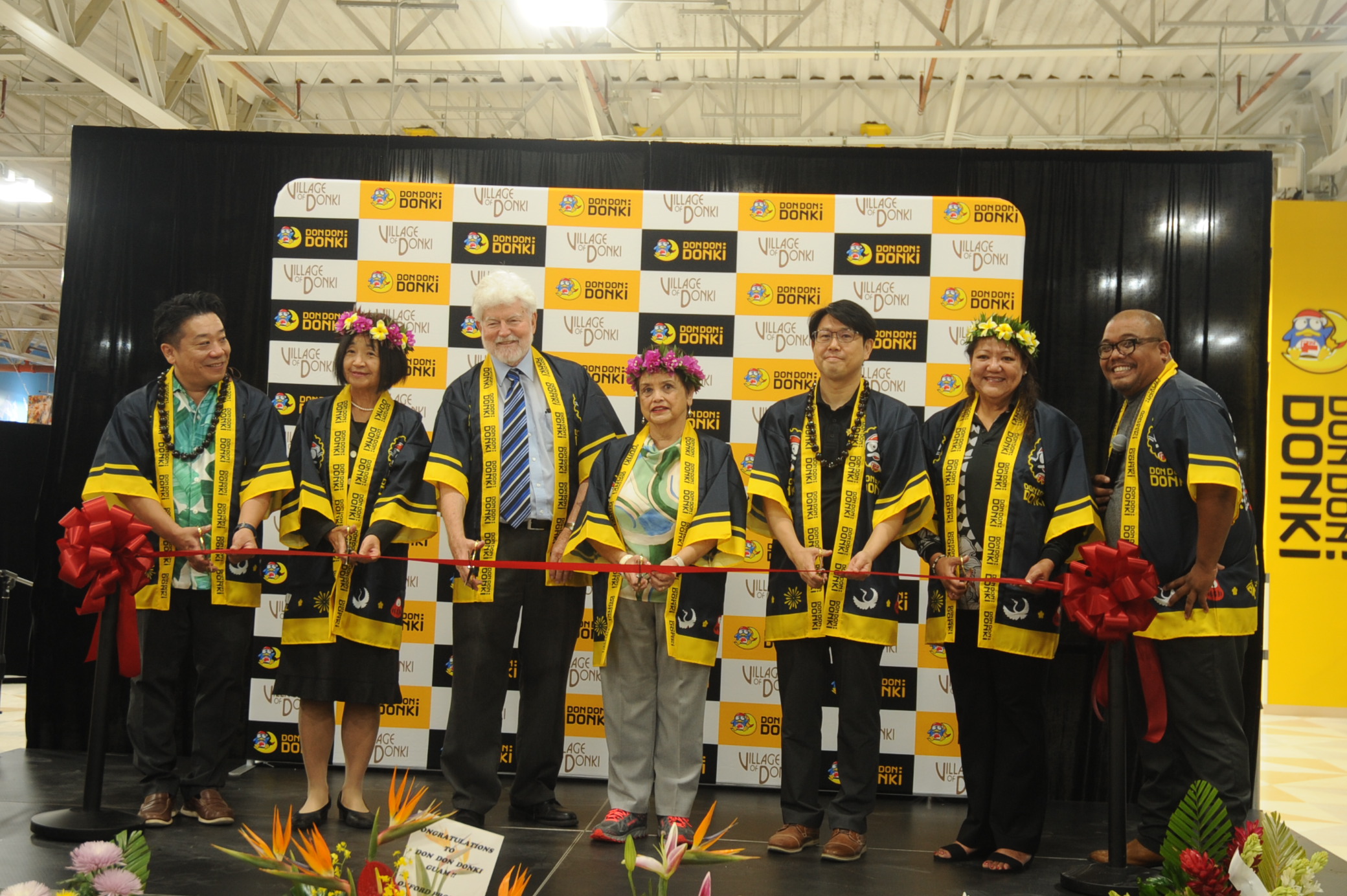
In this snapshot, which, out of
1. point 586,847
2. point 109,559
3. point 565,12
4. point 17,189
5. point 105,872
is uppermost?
point 565,12

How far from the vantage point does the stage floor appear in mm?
2840

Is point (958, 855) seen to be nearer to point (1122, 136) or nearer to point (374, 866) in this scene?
point (374, 866)

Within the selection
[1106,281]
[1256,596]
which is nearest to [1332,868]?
[1256,596]

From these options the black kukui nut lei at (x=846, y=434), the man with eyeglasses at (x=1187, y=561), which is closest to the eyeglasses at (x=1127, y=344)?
the man with eyeglasses at (x=1187, y=561)

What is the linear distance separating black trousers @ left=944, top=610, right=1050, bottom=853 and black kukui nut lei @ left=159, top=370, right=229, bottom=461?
2.58 meters

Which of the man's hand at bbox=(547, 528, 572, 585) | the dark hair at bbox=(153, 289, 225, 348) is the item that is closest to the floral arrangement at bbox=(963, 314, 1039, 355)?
the man's hand at bbox=(547, 528, 572, 585)

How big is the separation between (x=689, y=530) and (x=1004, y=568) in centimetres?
102

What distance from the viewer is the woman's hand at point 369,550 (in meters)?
3.33

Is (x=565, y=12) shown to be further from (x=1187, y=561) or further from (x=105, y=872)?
(x=105, y=872)

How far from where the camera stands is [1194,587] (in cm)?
306

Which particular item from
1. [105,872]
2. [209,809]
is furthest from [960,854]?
[105,872]

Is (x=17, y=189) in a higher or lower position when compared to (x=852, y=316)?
higher

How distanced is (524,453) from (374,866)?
2518 millimetres

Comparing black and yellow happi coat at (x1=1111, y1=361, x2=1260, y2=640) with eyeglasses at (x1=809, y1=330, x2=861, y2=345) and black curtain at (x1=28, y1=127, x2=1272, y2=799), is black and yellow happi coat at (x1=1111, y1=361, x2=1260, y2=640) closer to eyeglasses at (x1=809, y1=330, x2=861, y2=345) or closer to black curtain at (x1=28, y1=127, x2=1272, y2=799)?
eyeglasses at (x1=809, y1=330, x2=861, y2=345)
